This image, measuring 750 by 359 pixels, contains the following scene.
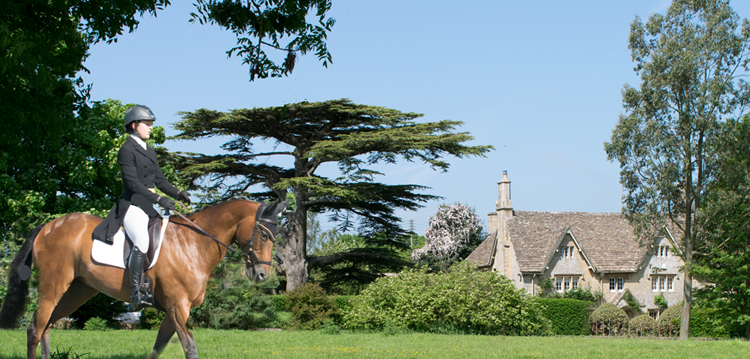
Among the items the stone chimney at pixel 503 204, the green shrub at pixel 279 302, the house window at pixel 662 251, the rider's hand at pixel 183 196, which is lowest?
the green shrub at pixel 279 302

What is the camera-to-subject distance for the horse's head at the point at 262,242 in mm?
6730

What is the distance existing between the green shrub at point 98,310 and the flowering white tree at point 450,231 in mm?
36893

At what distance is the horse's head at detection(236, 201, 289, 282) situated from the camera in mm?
6730

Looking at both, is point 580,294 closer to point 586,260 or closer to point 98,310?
point 586,260

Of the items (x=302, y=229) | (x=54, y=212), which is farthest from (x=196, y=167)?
(x=54, y=212)

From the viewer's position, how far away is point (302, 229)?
36.6 m

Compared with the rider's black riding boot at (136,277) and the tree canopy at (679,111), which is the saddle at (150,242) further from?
the tree canopy at (679,111)

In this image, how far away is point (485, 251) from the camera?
53938 millimetres

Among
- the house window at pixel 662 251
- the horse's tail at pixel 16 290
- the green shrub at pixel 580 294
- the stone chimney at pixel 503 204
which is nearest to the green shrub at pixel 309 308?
the horse's tail at pixel 16 290

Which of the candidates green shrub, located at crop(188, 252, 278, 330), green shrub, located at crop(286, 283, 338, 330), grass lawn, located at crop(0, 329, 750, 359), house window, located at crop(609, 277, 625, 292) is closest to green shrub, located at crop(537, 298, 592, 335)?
house window, located at crop(609, 277, 625, 292)

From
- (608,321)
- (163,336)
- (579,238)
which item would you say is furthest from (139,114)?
(579,238)

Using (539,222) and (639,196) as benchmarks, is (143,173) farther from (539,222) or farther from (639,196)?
(539,222)

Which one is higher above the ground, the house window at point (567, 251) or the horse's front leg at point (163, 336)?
the house window at point (567, 251)

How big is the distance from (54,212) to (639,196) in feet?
87.5
